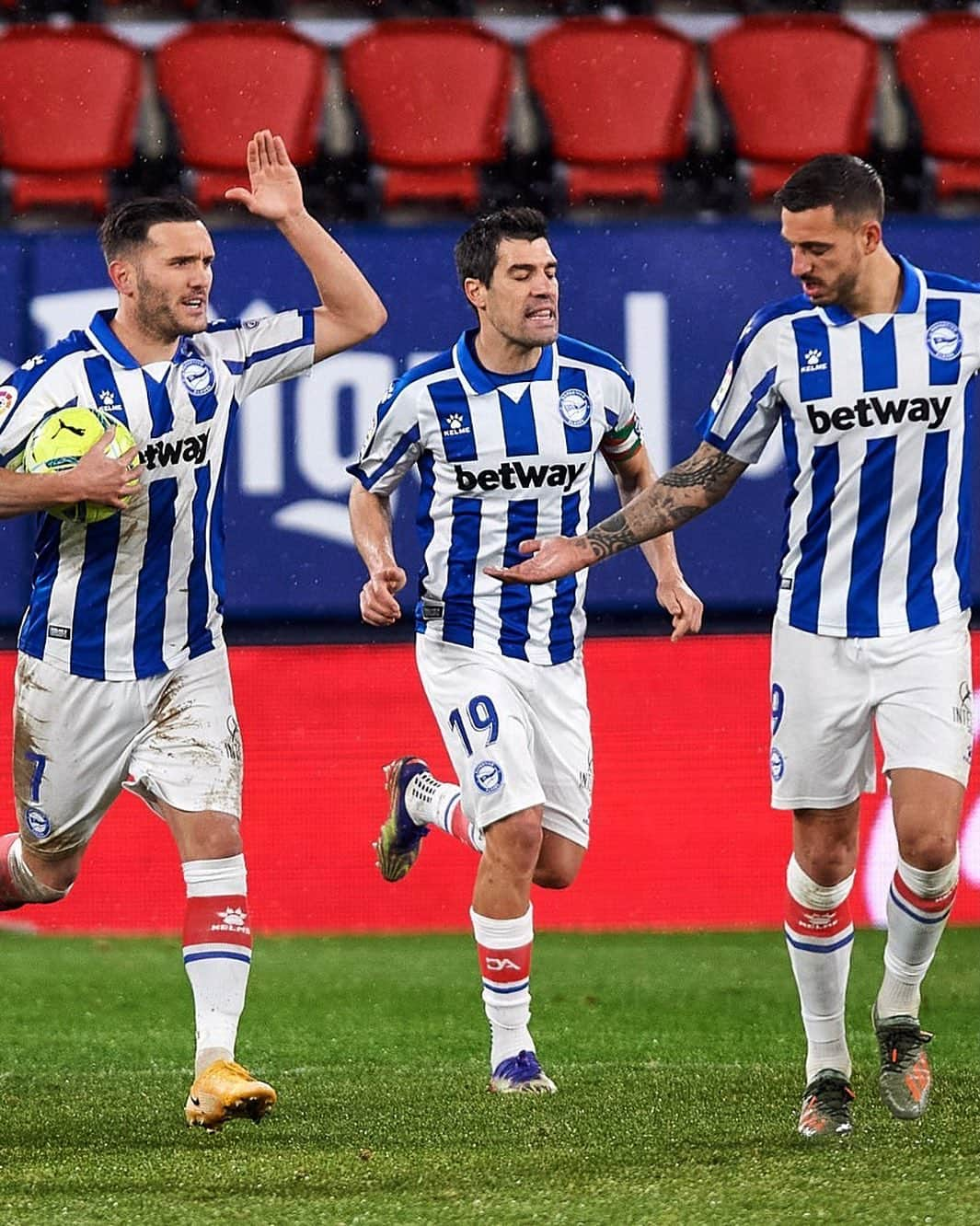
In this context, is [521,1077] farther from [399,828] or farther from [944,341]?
[944,341]

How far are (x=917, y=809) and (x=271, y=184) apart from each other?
6.80 ft

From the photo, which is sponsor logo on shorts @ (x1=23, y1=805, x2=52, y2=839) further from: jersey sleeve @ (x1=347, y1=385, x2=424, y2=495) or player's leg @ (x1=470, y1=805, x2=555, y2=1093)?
jersey sleeve @ (x1=347, y1=385, x2=424, y2=495)

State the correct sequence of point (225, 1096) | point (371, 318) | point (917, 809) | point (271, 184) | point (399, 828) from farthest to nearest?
point (399, 828), point (371, 318), point (271, 184), point (917, 809), point (225, 1096)

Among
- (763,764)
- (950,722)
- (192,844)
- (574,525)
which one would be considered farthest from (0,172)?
(950,722)

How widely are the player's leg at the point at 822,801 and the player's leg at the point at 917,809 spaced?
0.08 m

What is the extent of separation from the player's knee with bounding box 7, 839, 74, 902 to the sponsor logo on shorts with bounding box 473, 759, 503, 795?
1005mm

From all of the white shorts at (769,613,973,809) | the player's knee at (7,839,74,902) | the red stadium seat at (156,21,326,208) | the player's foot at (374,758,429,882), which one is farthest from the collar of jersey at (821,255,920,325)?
the red stadium seat at (156,21,326,208)

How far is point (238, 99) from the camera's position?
9633 millimetres

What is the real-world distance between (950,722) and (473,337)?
184 cm

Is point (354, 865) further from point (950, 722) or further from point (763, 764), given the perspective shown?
point (950, 722)

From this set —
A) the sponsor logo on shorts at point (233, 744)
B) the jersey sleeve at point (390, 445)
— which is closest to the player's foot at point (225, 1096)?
the sponsor logo on shorts at point (233, 744)

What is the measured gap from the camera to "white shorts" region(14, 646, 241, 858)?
5062 millimetres

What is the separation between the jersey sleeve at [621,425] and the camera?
5.95m

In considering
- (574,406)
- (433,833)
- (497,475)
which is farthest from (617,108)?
(497,475)
